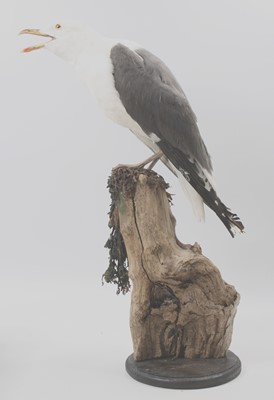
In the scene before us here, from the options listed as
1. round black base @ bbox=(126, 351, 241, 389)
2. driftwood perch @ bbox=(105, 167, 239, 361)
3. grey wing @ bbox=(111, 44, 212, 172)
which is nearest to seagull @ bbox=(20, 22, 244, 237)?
grey wing @ bbox=(111, 44, 212, 172)

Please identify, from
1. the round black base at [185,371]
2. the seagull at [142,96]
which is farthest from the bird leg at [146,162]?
the round black base at [185,371]

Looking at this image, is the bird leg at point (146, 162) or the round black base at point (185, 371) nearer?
the round black base at point (185, 371)

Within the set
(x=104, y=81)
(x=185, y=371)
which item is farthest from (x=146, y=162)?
(x=185, y=371)

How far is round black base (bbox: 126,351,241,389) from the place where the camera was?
1.96 meters

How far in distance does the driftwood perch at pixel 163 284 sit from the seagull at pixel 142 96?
5.1 inches

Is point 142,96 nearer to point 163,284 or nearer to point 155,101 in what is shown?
point 155,101

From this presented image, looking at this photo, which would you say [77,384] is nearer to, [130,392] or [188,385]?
[130,392]

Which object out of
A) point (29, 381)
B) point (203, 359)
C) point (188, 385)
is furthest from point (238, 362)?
point (29, 381)

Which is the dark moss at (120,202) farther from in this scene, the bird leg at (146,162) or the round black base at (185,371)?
the round black base at (185,371)

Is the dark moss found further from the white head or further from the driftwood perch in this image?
the white head

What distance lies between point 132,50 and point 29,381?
1211 millimetres

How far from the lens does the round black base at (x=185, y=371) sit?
1.96 m

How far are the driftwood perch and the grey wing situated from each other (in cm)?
16

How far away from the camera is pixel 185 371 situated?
6.62ft
